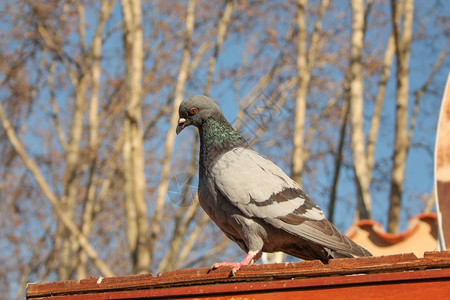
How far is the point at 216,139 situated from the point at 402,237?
3.12m

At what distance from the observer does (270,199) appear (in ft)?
11.8

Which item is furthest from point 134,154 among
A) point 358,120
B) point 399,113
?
point 399,113

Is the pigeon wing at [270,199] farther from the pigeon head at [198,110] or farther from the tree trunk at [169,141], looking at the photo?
the tree trunk at [169,141]

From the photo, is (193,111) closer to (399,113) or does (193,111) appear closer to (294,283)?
(294,283)

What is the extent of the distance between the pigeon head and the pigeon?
8 cm

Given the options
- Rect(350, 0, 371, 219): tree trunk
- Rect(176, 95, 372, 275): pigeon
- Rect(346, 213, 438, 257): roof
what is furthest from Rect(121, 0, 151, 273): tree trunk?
Rect(176, 95, 372, 275): pigeon

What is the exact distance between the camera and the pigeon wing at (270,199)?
3.56 metres

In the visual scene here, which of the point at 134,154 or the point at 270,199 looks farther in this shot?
the point at 134,154

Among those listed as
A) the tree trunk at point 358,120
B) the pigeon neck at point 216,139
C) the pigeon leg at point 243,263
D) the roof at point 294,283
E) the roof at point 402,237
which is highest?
the tree trunk at point 358,120

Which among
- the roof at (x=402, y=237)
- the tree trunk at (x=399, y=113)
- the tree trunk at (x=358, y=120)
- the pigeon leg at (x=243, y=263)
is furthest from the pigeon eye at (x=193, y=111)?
the tree trunk at (x=399, y=113)

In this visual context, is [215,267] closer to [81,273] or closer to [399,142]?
[399,142]

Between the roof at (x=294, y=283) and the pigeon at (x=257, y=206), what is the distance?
356mm

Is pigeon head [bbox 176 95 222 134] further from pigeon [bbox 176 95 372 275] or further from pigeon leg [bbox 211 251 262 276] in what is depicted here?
pigeon leg [bbox 211 251 262 276]

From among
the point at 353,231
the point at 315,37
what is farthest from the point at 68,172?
the point at 353,231
